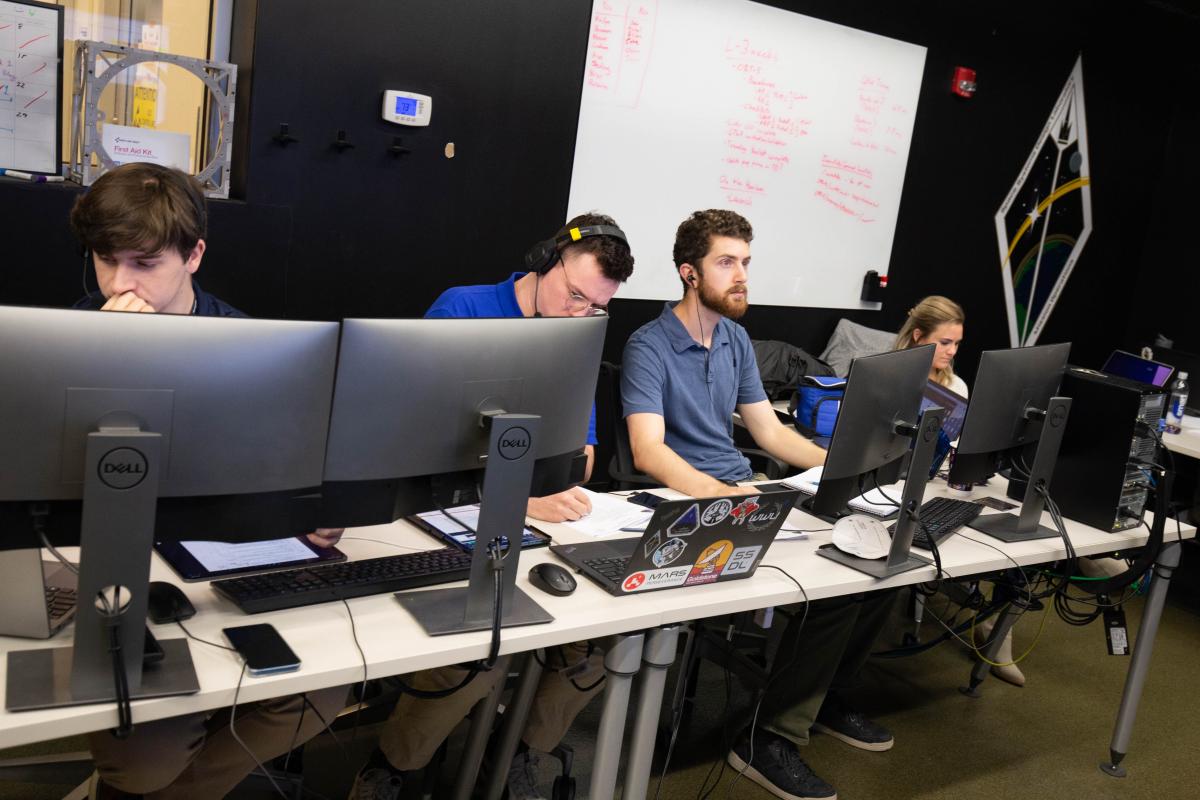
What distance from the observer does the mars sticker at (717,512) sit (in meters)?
1.94

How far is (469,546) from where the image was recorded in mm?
2064

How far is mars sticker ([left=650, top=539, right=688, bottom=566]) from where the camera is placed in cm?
193

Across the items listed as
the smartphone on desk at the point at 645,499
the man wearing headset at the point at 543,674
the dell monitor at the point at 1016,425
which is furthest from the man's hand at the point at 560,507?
the dell monitor at the point at 1016,425

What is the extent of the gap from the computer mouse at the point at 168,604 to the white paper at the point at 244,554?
0.12 meters

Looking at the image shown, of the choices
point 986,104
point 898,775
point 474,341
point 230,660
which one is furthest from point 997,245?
point 230,660

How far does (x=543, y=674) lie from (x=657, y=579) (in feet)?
1.55

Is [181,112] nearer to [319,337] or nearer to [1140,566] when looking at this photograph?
[319,337]

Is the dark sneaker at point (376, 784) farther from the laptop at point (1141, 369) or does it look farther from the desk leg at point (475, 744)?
the laptop at point (1141, 369)

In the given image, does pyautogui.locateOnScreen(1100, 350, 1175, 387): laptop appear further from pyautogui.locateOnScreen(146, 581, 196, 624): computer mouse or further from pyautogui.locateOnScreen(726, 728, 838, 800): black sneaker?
pyautogui.locateOnScreen(146, 581, 196, 624): computer mouse

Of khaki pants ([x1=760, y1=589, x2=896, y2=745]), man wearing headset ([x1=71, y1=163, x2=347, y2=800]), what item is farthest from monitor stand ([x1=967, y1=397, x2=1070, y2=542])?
man wearing headset ([x1=71, y1=163, x2=347, y2=800])

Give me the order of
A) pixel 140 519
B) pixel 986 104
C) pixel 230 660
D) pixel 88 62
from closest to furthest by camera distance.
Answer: pixel 140 519 < pixel 230 660 < pixel 88 62 < pixel 986 104

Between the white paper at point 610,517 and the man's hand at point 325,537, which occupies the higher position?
the man's hand at point 325,537

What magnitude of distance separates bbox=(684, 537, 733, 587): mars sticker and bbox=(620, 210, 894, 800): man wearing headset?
0.62 m

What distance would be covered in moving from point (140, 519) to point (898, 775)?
86.6 inches
